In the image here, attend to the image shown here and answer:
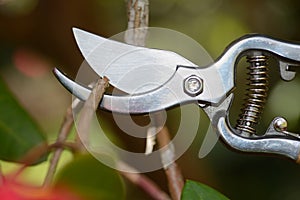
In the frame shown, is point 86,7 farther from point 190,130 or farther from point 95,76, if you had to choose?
point 95,76

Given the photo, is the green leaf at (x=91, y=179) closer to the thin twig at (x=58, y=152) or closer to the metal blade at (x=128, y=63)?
the thin twig at (x=58, y=152)

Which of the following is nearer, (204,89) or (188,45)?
(204,89)

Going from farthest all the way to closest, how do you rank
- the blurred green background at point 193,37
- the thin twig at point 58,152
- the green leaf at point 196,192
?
1. the blurred green background at point 193,37
2. the thin twig at point 58,152
3. the green leaf at point 196,192

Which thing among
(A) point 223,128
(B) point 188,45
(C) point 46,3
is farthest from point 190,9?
(A) point 223,128

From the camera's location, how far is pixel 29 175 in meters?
1.04

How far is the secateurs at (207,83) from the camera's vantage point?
2.61 ft

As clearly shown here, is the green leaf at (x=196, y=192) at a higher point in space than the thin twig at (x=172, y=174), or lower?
higher

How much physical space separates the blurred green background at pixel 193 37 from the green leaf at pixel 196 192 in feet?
1.52

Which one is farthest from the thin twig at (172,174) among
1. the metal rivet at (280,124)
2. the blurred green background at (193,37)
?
the blurred green background at (193,37)

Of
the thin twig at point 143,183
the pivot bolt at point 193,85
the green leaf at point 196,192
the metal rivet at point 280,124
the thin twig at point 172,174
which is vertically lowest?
the thin twig at point 143,183

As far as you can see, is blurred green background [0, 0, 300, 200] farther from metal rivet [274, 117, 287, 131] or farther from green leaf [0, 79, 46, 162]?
metal rivet [274, 117, 287, 131]

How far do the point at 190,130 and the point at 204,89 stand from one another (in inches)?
10.4

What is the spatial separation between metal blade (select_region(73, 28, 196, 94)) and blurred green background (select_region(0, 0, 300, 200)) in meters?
0.44

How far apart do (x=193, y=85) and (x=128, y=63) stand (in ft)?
0.21
